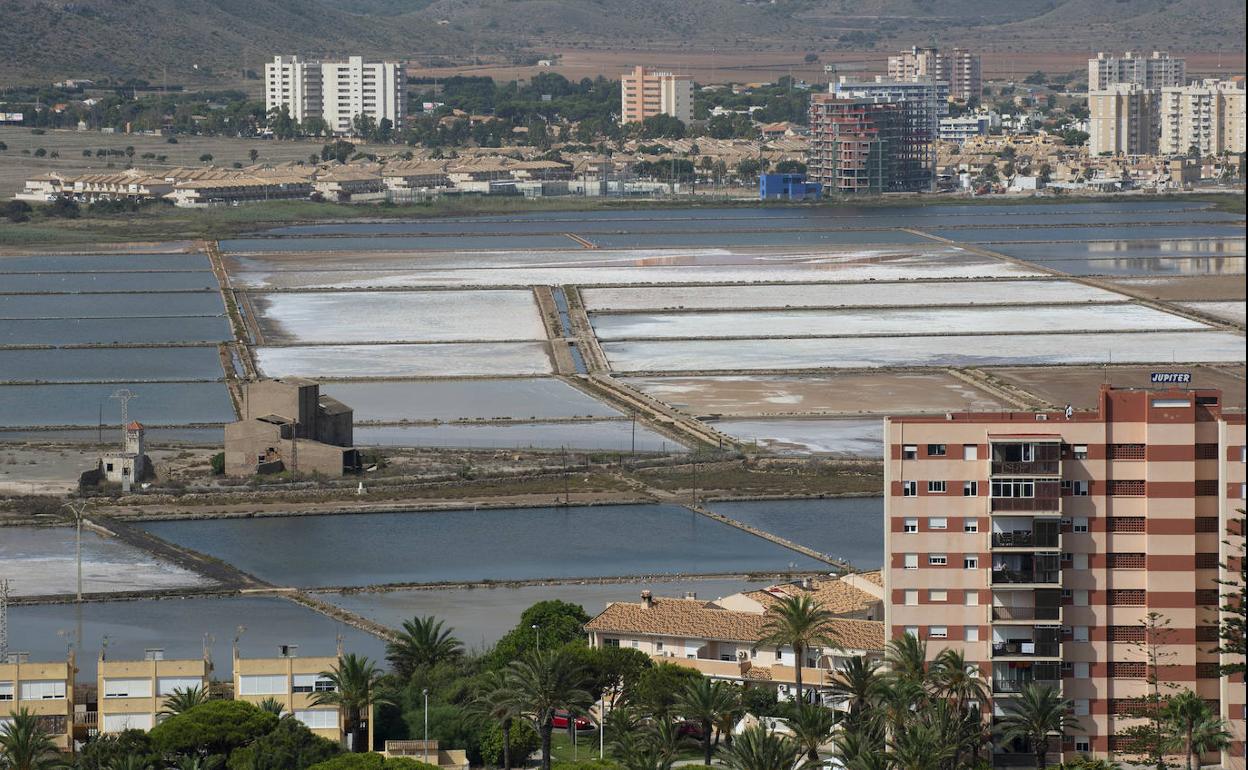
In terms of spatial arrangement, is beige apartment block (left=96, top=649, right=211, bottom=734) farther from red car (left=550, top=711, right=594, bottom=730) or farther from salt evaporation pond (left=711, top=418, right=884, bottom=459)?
salt evaporation pond (left=711, top=418, right=884, bottom=459)

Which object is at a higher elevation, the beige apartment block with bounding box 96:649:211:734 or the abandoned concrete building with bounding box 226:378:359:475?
the abandoned concrete building with bounding box 226:378:359:475

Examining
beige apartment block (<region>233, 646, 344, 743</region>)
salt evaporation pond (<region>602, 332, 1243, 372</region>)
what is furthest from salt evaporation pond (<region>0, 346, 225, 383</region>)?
beige apartment block (<region>233, 646, 344, 743</region>)

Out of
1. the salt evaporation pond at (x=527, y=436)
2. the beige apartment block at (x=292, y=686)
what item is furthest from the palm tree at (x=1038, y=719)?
the salt evaporation pond at (x=527, y=436)

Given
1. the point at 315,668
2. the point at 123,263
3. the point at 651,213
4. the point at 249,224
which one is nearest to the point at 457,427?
the point at 315,668

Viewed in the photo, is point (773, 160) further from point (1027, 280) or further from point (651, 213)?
point (1027, 280)

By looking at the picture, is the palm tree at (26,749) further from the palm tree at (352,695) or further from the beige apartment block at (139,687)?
the palm tree at (352,695)

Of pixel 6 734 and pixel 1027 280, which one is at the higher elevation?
pixel 1027 280
